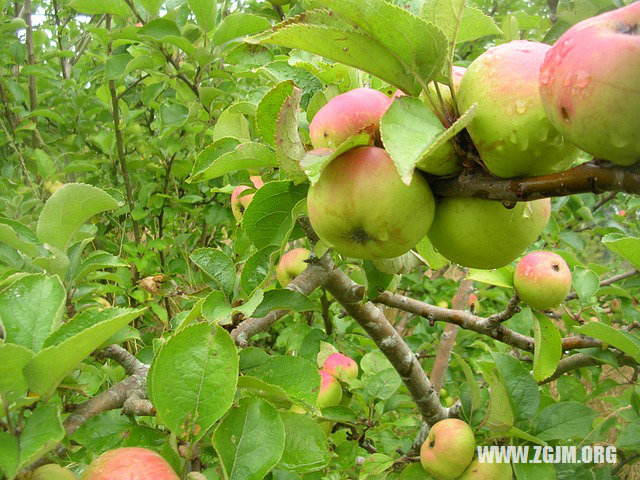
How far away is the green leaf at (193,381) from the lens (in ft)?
2.03

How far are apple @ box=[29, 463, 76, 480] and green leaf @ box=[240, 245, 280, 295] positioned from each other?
337mm

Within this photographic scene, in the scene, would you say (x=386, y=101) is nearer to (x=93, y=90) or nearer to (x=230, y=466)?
(x=230, y=466)

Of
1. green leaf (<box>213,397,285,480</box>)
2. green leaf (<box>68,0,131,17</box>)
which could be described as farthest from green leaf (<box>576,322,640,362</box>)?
green leaf (<box>68,0,131,17</box>)

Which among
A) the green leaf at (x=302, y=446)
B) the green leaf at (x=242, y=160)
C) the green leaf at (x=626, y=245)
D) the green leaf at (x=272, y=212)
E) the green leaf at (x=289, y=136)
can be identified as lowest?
the green leaf at (x=302, y=446)

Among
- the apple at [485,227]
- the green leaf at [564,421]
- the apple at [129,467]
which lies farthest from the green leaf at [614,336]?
the apple at [129,467]

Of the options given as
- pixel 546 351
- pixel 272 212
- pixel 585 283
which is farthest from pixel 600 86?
pixel 585 283

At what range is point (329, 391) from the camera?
1.43 m

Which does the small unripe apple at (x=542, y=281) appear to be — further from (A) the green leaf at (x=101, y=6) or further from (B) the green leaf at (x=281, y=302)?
(A) the green leaf at (x=101, y=6)

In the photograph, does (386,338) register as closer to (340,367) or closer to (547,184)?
(340,367)

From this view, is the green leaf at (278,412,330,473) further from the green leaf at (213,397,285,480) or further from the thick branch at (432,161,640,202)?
the thick branch at (432,161,640,202)

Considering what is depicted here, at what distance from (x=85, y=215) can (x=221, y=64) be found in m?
1.01

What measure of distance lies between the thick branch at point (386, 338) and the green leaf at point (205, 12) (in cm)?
76

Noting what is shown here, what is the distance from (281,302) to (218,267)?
116 mm

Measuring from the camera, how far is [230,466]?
64 cm
